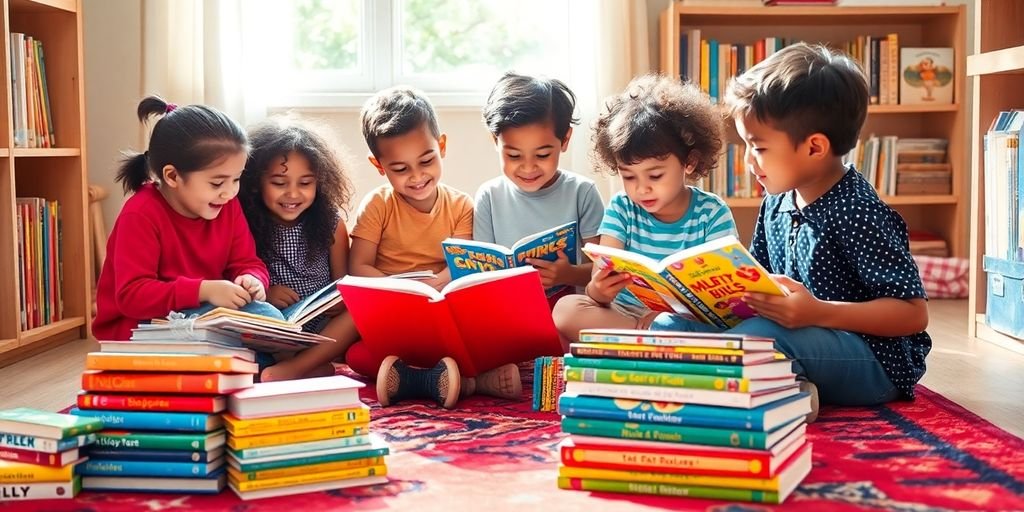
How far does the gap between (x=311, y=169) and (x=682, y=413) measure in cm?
A: 118

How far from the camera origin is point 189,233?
2043mm

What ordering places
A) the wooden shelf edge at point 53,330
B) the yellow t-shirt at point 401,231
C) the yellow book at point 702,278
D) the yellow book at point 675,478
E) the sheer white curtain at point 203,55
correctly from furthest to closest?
the sheer white curtain at point 203,55 < the wooden shelf edge at point 53,330 < the yellow t-shirt at point 401,231 < the yellow book at point 702,278 < the yellow book at point 675,478

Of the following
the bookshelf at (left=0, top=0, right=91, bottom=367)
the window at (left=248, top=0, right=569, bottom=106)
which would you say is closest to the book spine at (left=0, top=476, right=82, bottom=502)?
the bookshelf at (left=0, top=0, right=91, bottom=367)

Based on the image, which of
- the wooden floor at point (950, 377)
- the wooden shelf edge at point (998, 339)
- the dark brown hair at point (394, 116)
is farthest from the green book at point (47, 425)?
the wooden shelf edge at point (998, 339)

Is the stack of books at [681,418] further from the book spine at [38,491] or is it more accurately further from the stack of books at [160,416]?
the book spine at [38,491]

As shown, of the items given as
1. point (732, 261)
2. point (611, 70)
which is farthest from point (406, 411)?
point (611, 70)

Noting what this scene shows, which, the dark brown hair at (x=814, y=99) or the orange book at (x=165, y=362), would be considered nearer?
the orange book at (x=165, y=362)

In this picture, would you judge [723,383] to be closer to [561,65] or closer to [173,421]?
[173,421]

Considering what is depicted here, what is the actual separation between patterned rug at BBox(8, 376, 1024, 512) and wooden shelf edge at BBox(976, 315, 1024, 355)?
0.72 m

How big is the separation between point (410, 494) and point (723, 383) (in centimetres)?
40

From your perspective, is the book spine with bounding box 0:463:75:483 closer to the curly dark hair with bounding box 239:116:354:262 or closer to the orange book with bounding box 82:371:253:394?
the orange book with bounding box 82:371:253:394

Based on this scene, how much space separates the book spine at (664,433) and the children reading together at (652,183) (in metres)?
0.58

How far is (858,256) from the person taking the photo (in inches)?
67.2

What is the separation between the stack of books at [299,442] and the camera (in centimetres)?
131
